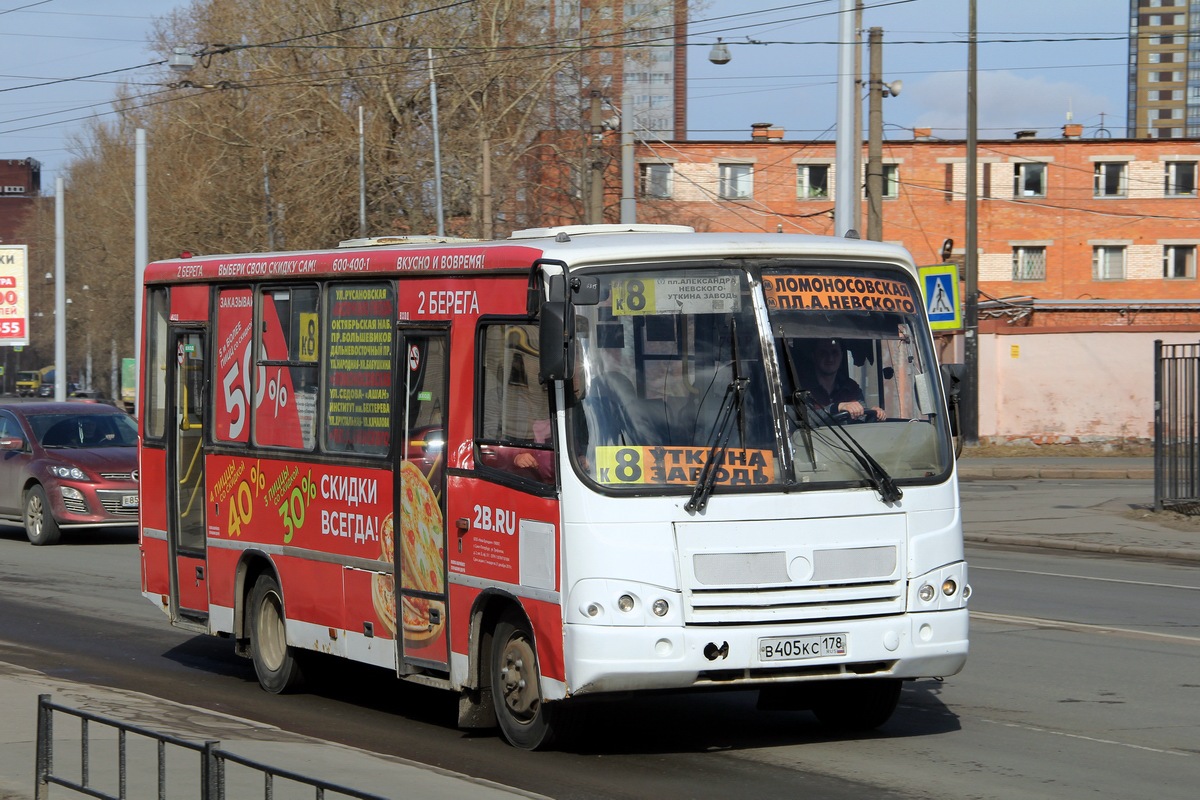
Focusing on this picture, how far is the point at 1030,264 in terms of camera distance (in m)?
62.5

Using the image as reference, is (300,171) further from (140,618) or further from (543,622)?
(543,622)

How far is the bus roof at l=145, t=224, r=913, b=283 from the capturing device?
8.09 meters

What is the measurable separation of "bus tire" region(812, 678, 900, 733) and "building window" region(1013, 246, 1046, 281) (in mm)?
55909

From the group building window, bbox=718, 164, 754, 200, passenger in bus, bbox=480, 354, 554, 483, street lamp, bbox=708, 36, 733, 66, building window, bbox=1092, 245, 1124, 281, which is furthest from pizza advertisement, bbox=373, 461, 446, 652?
building window, bbox=1092, 245, 1124, 281

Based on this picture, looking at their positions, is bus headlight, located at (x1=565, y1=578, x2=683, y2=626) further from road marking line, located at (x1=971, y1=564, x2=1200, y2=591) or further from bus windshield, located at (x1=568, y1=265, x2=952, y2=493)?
road marking line, located at (x1=971, y1=564, x2=1200, y2=591)

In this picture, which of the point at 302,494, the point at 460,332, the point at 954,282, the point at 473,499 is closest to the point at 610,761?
the point at 473,499

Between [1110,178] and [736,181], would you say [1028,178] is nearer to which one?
[1110,178]

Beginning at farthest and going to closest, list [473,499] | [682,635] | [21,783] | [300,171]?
[300,171] → [473,499] → [682,635] → [21,783]

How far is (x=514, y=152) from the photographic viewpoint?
152ft

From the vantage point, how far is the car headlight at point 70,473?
66.7 feet

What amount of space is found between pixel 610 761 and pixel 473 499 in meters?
1.50

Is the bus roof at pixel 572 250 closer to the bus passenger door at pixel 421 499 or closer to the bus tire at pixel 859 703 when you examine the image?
the bus passenger door at pixel 421 499

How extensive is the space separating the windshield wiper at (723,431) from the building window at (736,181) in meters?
56.1

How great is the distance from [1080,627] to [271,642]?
6065mm
